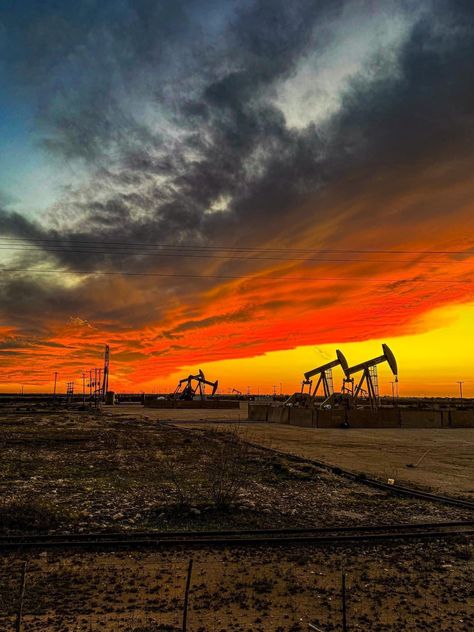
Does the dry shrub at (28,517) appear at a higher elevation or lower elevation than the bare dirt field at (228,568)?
higher

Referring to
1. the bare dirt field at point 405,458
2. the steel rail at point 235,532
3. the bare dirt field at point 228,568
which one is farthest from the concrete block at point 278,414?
the steel rail at point 235,532

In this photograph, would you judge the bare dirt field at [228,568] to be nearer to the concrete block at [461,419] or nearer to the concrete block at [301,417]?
the concrete block at [301,417]

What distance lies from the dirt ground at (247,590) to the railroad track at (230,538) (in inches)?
12.0

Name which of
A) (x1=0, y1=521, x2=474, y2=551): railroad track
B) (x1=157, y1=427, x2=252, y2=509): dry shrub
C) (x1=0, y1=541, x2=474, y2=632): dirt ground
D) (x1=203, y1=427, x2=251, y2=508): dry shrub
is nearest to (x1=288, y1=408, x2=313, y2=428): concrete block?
(x1=203, y1=427, x2=251, y2=508): dry shrub

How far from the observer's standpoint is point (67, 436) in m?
26.1

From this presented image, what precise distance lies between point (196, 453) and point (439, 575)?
13602 millimetres

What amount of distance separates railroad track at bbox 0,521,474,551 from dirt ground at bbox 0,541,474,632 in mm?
306

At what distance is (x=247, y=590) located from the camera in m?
5.93

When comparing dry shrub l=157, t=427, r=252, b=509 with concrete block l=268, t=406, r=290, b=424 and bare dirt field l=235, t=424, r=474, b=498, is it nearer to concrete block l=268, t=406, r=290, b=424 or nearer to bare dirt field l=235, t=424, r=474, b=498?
bare dirt field l=235, t=424, r=474, b=498

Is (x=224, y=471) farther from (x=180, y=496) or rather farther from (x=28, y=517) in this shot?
(x=28, y=517)

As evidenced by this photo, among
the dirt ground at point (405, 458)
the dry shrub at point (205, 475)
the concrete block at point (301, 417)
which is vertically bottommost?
the dirt ground at point (405, 458)

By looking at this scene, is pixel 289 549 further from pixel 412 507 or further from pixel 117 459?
pixel 117 459

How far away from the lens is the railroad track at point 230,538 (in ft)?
24.6

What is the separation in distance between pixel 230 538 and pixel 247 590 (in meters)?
2.03
